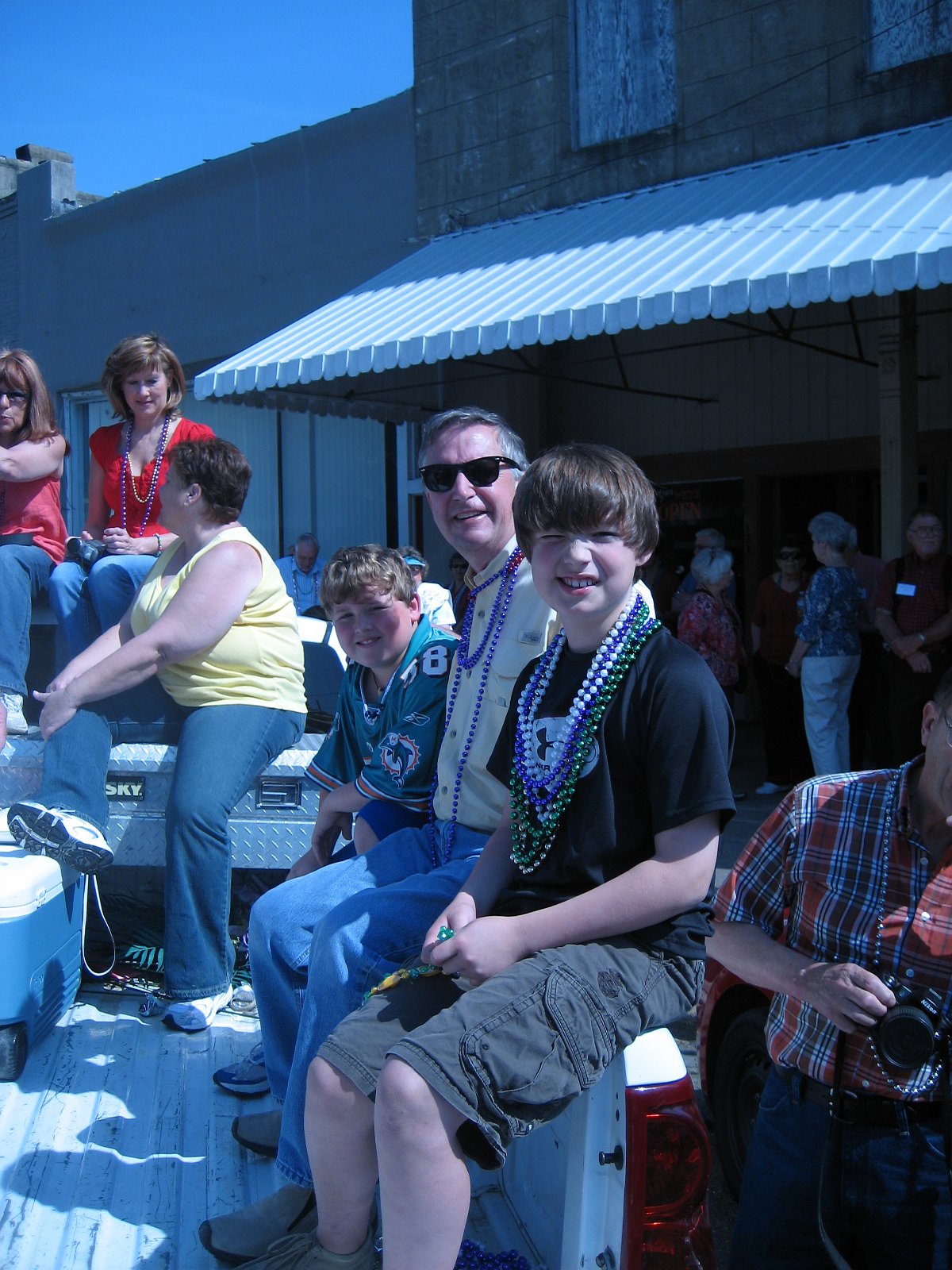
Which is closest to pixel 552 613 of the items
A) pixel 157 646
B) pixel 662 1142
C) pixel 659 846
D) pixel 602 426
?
pixel 659 846

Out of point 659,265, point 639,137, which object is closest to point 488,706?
point 659,265

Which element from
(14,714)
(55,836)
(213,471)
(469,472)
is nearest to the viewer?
(469,472)

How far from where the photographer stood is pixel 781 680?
26.2 ft

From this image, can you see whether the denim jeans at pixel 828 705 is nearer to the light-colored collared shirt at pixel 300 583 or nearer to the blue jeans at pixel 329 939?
the blue jeans at pixel 329 939

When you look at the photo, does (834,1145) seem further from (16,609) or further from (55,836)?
(16,609)

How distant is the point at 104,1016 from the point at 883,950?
2.72m

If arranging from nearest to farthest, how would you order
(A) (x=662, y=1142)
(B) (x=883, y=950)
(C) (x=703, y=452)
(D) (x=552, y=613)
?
(A) (x=662, y=1142)
(B) (x=883, y=950)
(D) (x=552, y=613)
(C) (x=703, y=452)

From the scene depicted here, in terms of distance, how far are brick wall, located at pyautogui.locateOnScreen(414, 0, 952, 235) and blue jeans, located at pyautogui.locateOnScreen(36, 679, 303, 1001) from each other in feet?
22.5

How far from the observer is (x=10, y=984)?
3229mm

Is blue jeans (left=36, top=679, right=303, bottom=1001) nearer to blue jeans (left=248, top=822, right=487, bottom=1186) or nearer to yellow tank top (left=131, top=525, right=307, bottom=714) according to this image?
yellow tank top (left=131, top=525, right=307, bottom=714)

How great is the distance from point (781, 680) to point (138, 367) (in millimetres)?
5135

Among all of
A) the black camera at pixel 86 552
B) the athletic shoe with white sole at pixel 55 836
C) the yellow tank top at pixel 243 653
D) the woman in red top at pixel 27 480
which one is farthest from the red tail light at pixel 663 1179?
the woman in red top at pixel 27 480

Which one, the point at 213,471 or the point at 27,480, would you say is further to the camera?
the point at 27,480

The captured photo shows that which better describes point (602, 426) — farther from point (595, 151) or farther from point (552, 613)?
point (552, 613)
